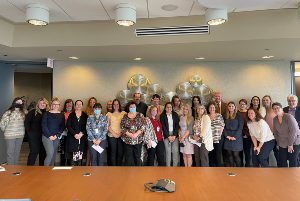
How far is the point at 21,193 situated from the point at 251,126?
4.00 metres

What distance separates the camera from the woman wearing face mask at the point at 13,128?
15.6 feet

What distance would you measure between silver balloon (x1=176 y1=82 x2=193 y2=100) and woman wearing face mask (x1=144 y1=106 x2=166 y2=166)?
1591mm

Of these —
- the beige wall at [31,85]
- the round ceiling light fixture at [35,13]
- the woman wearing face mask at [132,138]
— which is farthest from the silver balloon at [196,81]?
the beige wall at [31,85]

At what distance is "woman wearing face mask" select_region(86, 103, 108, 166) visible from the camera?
466 centimetres

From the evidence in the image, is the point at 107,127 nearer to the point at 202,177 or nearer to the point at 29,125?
the point at 29,125

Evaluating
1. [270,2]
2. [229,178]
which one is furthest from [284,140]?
[229,178]

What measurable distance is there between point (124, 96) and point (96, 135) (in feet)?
6.32

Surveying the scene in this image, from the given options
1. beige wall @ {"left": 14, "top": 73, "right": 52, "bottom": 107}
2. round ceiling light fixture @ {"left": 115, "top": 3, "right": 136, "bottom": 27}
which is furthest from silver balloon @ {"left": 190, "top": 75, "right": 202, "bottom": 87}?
beige wall @ {"left": 14, "top": 73, "right": 52, "bottom": 107}

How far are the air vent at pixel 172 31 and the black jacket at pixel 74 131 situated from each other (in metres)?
1.88

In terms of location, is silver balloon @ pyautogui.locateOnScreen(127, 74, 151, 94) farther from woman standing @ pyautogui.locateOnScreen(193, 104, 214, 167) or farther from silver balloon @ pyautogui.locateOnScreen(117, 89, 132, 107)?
woman standing @ pyautogui.locateOnScreen(193, 104, 214, 167)

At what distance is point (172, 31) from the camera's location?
4.35 meters

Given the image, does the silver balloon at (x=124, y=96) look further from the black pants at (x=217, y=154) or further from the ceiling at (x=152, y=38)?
the black pants at (x=217, y=154)

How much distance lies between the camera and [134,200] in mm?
1793

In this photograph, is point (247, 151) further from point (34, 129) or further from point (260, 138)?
point (34, 129)
